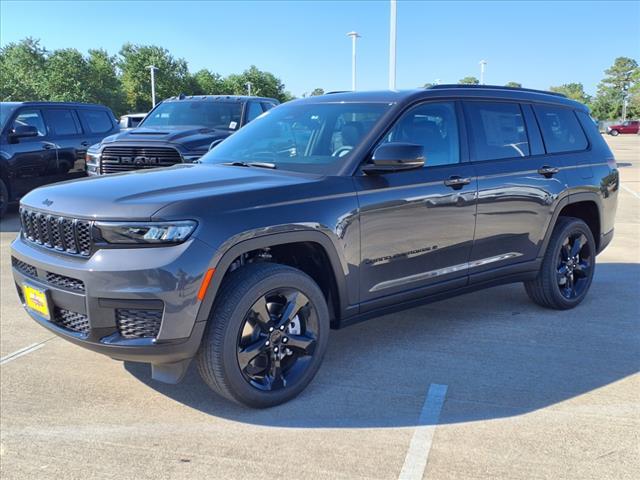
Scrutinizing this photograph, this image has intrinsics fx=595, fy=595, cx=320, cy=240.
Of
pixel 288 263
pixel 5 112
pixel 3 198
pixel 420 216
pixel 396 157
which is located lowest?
pixel 3 198

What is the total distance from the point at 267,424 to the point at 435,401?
0.99m

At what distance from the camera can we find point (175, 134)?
8.77m

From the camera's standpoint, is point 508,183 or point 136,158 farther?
point 136,158

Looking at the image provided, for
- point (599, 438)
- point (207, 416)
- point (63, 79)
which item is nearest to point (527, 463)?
point (599, 438)

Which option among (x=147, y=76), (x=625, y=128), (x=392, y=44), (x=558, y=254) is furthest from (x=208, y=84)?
(x=558, y=254)

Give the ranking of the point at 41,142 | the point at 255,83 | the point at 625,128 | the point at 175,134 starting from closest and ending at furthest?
the point at 175,134
the point at 41,142
the point at 625,128
the point at 255,83

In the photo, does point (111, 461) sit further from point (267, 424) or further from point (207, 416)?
Result: point (267, 424)

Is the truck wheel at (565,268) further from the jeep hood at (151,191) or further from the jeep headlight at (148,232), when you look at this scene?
the jeep headlight at (148,232)

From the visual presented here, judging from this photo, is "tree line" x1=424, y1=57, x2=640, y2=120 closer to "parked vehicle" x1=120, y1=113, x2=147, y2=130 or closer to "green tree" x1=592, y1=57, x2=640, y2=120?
"green tree" x1=592, y1=57, x2=640, y2=120

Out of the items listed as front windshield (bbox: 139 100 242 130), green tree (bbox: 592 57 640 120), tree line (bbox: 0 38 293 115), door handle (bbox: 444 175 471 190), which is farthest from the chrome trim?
green tree (bbox: 592 57 640 120)

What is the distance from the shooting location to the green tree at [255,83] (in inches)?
3335

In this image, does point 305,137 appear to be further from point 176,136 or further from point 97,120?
point 97,120

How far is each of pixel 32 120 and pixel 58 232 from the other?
8316 mm

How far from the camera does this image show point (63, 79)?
53.6 meters
